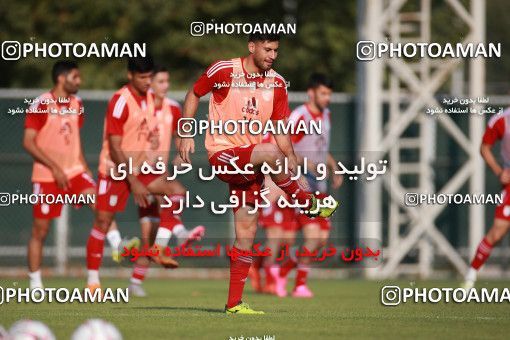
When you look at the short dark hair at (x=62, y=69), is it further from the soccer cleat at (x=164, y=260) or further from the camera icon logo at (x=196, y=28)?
the soccer cleat at (x=164, y=260)

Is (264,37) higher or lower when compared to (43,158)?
higher

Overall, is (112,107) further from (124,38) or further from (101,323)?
(124,38)

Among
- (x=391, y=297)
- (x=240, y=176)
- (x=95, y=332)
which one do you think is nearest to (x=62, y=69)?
(x=240, y=176)

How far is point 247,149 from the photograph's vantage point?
980 centimetres

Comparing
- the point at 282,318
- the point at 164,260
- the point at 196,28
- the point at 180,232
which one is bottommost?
the point at 282,318

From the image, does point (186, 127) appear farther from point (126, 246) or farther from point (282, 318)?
point (126, 246)

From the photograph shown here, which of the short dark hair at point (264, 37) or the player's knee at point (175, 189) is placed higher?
the short dark hair at point (264, 37)

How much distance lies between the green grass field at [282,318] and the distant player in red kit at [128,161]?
683mm

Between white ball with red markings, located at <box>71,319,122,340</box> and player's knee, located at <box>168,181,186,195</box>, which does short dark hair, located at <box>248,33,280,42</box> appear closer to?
player's knee, located at <box>168,181,186,195</box>

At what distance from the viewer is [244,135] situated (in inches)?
404

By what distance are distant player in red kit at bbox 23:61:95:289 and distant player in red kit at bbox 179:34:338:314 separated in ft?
10.6

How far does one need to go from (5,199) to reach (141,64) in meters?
5.86

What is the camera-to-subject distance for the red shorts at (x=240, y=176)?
387 inches

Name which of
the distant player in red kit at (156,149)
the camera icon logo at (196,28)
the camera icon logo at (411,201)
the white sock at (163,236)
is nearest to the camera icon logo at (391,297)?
the distant player in red kit at (156,149)
